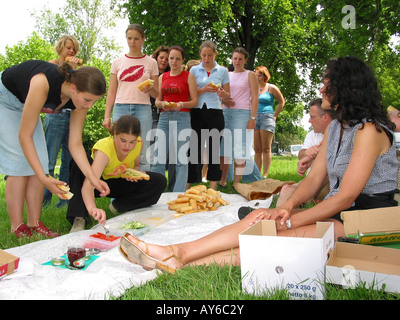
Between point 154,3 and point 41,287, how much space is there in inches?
525

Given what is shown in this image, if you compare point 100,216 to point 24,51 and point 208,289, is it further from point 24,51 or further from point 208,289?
point 24,51

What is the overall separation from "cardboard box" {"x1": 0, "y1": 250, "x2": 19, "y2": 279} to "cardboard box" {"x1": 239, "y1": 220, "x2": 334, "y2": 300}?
1452mm

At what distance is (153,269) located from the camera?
242 cm

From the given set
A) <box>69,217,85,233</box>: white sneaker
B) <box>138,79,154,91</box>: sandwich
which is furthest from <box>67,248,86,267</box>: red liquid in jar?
→ <box>138,79,154,91</box>: sandwich

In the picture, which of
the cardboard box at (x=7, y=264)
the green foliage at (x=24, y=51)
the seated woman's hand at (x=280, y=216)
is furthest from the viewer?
the green foliage at (x=24, y=51)

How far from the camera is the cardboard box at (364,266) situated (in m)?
1.83

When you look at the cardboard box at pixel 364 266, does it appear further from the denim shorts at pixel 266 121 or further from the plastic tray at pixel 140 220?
the denim shorts at pixel 266 121

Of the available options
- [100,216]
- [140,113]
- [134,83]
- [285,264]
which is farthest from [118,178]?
[285,264]

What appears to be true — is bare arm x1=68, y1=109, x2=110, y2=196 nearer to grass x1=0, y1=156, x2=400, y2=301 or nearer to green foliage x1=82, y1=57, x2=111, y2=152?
grass x1=0, y1=156, x2=400, y2=301

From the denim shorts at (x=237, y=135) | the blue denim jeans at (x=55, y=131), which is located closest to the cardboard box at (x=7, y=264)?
the blue denim jeans at (x=55, y=131)

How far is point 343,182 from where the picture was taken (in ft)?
7.88

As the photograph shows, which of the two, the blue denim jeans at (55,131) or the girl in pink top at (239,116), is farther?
the girl in pink top at (239,116)

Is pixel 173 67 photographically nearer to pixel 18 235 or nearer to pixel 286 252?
pixel 18 235

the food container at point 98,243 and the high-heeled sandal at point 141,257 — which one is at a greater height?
the high-heeled sandal at point 141,257
